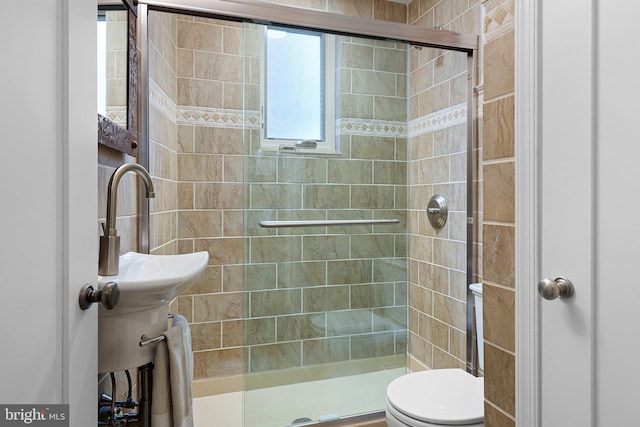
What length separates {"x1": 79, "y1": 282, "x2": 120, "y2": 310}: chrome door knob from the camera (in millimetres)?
749

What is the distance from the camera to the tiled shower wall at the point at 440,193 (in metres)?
2.08

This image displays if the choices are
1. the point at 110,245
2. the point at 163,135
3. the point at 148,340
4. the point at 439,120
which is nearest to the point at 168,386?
the point at 148,340

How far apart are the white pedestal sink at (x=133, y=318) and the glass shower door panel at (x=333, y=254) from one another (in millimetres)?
773

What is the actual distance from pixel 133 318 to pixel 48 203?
0.47 meters

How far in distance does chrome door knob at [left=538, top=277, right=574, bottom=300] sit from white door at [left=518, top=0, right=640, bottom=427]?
0.01 m

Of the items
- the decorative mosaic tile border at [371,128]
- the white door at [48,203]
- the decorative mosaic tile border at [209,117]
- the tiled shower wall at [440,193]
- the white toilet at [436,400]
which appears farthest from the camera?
the decorative mosaic tile border at [209,117]

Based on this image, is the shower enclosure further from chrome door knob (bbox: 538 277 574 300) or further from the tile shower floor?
chrome door knob (bbox: 538 277 574 300)

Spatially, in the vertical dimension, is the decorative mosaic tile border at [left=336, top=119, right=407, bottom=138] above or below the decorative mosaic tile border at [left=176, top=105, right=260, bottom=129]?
below

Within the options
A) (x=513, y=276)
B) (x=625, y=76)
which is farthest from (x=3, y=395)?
(x=625, y=76)

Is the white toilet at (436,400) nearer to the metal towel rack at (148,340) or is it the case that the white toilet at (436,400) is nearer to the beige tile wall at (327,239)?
the beige tile wall at (327,239)

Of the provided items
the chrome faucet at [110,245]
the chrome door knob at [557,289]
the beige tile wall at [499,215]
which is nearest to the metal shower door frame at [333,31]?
the chrome faucet at [110,245]

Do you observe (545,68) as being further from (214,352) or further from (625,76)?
(214,352)

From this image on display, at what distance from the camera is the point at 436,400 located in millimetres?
1391

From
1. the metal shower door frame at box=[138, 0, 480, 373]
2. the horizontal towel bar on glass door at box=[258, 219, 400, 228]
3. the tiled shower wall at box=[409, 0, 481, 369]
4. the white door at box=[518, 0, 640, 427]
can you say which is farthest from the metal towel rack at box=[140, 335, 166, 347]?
the tiled shower wall at box=[409, 0, 481, 369]
